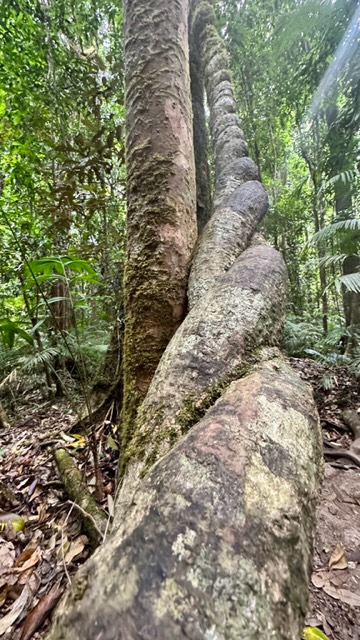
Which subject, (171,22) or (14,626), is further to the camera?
(171,22)

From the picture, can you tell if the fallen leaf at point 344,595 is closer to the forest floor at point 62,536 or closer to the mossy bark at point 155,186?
the forest floor at point 62,536

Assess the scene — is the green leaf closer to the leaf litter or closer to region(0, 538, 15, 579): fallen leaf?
the leaf litter

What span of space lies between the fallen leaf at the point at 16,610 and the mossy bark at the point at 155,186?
0.62 m

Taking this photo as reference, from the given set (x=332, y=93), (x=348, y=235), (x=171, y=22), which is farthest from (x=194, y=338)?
(x=332, y=93)

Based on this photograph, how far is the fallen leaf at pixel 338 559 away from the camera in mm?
1320

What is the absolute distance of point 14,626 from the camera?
3.39 ft

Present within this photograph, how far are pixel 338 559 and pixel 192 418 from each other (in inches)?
39.2

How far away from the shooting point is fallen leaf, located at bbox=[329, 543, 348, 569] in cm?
132

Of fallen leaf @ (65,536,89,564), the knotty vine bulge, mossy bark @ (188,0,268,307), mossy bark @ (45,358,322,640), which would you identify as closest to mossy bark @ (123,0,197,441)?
the knotty vine bulge

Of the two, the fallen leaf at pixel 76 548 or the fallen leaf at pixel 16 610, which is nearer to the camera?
the fallen leaf at pixel 16 610

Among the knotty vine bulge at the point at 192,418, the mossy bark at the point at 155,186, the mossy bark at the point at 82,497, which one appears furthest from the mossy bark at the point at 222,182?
the mossy bark at the point at 82,497

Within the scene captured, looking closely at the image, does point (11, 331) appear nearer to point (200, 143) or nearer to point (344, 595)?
point (344, 595)

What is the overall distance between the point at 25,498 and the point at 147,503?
140 centimetres

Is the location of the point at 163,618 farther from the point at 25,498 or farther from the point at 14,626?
the point at 25,498
